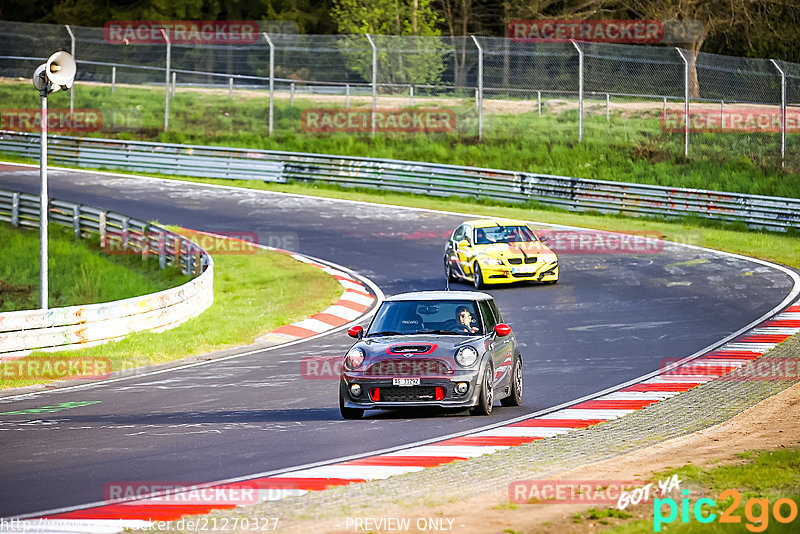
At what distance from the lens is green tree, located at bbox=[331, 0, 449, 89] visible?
4097cm

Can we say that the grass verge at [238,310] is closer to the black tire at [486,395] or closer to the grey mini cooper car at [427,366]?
the grey mini cooper car at [427,366]

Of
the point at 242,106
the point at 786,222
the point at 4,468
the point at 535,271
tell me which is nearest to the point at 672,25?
A: the point at 242,106

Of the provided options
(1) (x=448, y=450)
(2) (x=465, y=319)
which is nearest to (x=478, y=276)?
(2) (x=465, y=319)

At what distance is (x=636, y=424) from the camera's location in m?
12.4

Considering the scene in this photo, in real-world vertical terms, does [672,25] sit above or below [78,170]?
above

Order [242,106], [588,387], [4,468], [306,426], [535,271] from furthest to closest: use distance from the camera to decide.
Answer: [242,106], [535,271], [588,387], [306,426], [4,468]

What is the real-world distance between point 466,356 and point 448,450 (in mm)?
1880

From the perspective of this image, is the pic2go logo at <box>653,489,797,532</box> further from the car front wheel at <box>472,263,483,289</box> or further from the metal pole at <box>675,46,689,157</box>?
the metal pole at <box>675,46,689,157</box>

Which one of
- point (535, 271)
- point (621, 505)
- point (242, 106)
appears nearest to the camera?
point (621, 505)

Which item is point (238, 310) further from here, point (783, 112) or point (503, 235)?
point (783, 112)

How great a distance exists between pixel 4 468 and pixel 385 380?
4.08 meters

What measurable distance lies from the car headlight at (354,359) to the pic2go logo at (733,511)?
5.41m

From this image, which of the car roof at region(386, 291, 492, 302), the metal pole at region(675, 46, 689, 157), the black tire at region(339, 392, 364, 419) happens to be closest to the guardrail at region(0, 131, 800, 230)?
the metal pole at region(675, 46, 689, 157)

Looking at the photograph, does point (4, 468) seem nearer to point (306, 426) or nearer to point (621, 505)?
point (306, 426)
